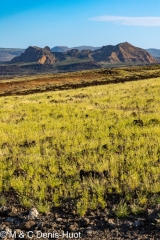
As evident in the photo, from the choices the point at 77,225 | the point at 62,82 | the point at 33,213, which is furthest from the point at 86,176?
the point at 62,82

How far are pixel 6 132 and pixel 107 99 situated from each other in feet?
47.9

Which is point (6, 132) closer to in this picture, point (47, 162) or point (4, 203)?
point (47, 162)

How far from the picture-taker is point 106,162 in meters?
10.2

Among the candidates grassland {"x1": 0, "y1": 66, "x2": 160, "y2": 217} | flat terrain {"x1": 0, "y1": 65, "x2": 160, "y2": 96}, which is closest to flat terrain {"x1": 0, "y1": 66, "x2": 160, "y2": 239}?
grassland {"x1": 0, "y1": 66, "x2": 160, "y2": 217}

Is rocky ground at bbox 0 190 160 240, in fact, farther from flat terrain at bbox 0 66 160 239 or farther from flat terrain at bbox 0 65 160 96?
flat terrain at bbox 0 65 160 96

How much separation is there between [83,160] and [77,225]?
14.7 ft

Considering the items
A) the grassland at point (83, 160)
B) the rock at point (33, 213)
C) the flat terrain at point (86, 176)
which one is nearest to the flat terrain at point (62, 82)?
the grassland at point (83, 160)

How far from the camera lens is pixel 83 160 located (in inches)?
423

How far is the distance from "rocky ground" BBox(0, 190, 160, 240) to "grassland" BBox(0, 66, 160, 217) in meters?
0.24

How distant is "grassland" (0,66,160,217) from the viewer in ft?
24.9

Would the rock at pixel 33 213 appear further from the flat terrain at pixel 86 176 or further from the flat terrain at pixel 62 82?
the flat terrain at pixel 62 82

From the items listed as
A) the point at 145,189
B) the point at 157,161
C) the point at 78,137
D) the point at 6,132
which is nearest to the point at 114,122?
the point at 78,137

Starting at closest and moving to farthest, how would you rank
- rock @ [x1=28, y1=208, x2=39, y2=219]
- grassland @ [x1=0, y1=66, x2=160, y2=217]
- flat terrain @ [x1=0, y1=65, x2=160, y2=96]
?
rock @ [x1=28, y1=208, x2=39, y2=219] → grassland @ [x1=0, y1=66, x2=160, y2=217] → flat terrain @ [x1=0, y1=65, x2=160, y2=96]

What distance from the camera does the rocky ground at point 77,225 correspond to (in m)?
5.85
